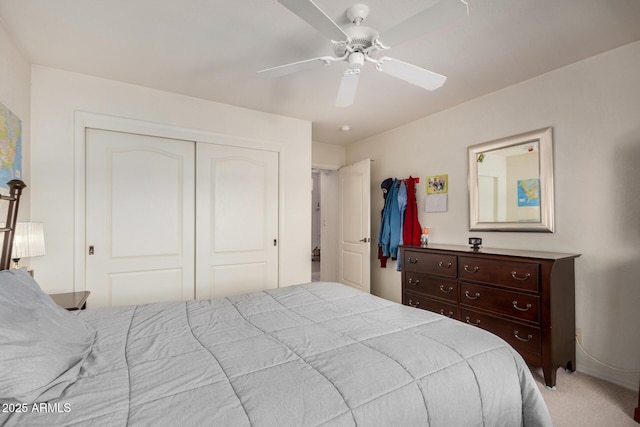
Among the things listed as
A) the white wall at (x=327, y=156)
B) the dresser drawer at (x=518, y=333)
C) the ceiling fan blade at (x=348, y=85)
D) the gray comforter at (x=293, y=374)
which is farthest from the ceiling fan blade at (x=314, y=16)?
the white wall at (x=327, y=156)

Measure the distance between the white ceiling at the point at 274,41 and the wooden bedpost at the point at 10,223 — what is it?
3.41ft

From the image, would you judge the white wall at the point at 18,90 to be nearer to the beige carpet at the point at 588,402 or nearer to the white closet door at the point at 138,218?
the white closet door at the point at 138,218

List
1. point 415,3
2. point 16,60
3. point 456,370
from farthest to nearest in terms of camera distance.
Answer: point 16,60 → point 415,3 → point 456,370

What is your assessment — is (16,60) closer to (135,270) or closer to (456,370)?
(135,270)

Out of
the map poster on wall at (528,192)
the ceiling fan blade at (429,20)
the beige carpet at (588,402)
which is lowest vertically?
the beige carpet at (588,402)

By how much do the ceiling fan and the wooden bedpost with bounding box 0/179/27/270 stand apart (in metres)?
1.62

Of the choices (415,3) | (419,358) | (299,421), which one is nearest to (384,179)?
(415,3)

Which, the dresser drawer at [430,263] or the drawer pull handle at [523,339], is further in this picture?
the dresser drawer at [430,263]

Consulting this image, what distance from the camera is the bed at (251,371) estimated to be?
83cm

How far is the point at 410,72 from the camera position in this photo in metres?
1.88

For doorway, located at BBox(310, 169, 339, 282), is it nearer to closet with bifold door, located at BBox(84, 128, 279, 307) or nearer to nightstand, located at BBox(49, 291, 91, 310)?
closet with bifold door, located at BBox(84, 128, 279, 307)

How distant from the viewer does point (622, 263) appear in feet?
7.06

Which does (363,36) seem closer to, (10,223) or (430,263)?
(430,263)

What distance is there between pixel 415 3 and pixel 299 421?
204 centimetres
